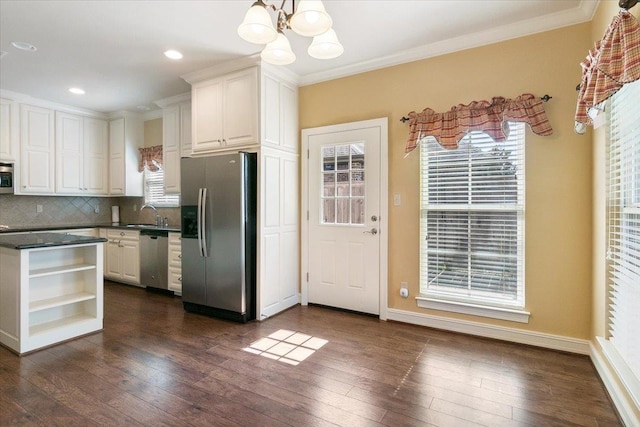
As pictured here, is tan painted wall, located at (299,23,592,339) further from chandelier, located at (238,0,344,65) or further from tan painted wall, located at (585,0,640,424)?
chandelier, located at (238,0,344,65)

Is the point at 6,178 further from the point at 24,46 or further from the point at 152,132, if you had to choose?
the point at 24,46

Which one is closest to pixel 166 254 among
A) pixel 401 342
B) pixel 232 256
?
pixel 232 256

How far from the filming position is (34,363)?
2.47 meters

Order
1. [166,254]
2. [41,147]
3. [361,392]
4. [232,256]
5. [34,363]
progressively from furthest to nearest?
[41,147] < [166,254] < [232,256] < [34,363] < [361,392]

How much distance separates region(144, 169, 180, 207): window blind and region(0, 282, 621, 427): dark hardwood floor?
8.35 feet

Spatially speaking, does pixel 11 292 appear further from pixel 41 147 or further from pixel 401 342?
pixel 401 342

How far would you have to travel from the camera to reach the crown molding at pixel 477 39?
258cm

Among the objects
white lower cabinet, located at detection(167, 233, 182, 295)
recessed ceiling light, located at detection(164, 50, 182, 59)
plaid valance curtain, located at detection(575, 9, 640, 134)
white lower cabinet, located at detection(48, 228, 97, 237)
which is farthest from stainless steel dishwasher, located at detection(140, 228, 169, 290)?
plaid valance curtain, located at detection(575, 9, 640, 134)

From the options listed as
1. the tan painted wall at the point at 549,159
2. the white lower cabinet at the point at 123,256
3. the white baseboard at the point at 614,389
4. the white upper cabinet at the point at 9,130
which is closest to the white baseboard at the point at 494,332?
the tan painted wall at the point at 549,159

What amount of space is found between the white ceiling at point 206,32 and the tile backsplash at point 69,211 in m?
1.86

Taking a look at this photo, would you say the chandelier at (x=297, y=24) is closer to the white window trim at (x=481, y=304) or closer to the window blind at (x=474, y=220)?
the window blind at (x=474, y=220)

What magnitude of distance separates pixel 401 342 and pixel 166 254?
320cm

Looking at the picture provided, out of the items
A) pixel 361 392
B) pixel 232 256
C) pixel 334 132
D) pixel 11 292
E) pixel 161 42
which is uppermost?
pixel 161 42

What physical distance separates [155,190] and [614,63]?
18.5 feet
